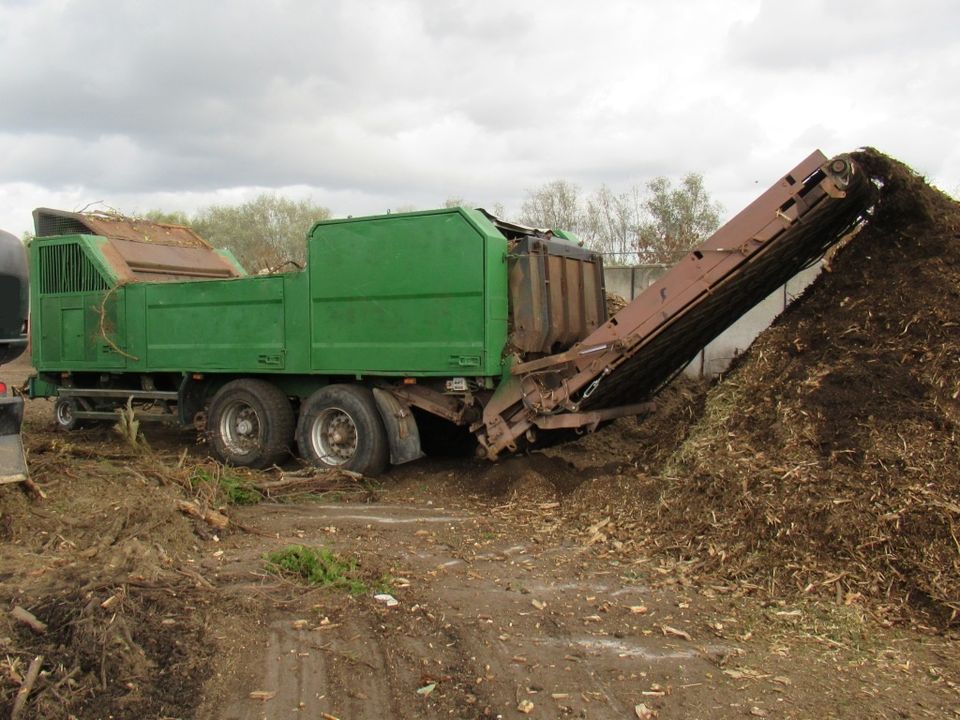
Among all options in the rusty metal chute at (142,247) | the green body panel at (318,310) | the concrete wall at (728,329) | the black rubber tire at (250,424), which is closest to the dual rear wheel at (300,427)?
the black rubber tire at (250,424)

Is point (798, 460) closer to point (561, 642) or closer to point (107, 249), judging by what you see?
point (561, 642)

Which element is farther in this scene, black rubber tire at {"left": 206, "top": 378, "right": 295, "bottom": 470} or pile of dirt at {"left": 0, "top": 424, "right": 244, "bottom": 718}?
black rubber tire at {"left": 206, "top": 378, "right": 295, "bottom": 470}

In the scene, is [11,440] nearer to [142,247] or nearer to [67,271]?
[67,271]

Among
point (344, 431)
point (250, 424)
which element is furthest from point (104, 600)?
point (250, 424)

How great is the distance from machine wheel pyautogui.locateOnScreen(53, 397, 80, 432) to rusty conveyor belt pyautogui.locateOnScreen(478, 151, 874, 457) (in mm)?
6228

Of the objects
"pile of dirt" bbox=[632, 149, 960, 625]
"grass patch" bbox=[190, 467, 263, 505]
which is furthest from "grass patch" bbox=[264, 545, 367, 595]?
"pile of dirt" bbox=[632, 149, 960, 625]

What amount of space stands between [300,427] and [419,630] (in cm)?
441

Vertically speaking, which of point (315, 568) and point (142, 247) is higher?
point (142, 247)

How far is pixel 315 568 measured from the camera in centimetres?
500

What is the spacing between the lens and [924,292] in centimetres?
581

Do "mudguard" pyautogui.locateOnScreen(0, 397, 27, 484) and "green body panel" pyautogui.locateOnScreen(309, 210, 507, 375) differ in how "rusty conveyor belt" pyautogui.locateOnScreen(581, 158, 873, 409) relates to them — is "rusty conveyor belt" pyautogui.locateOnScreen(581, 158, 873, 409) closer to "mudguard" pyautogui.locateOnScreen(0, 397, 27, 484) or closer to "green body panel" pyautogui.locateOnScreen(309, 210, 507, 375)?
"green body panel" pyautogui.locateOnScreen(309, 210, 507, 375)

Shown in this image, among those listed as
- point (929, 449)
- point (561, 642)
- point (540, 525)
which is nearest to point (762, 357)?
point (929, 449)

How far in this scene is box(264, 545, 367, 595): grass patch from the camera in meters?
4.85

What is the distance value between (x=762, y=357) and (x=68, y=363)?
8.32 meters
